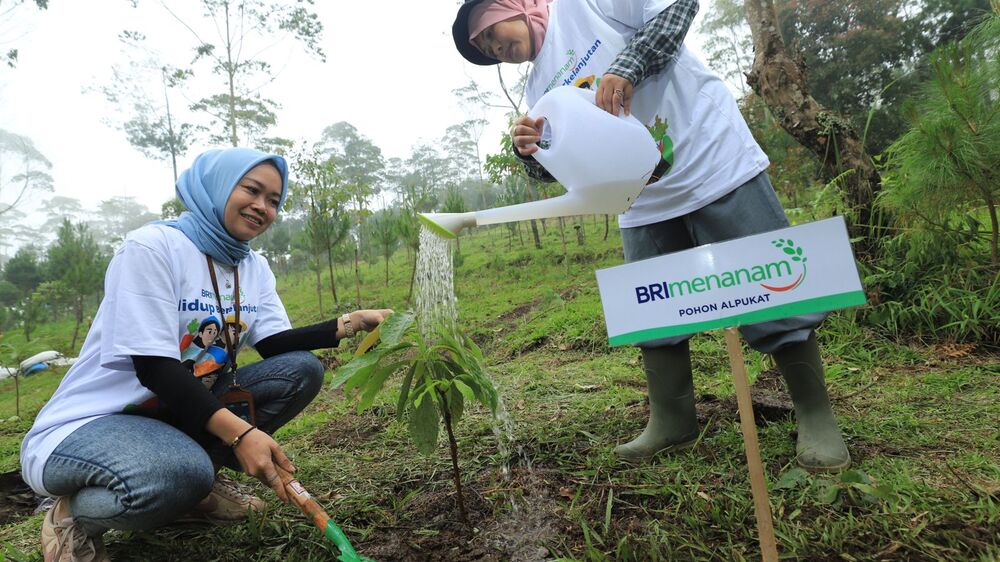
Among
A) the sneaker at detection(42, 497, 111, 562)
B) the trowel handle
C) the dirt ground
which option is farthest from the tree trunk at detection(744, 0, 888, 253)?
the dirt ground

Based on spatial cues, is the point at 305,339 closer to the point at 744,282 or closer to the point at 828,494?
the point at 744,282

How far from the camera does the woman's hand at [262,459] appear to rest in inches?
47.0

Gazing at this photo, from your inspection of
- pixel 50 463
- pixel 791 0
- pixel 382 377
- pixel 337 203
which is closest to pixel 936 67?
pixel 382 377

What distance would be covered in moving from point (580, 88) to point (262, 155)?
0.99 meters

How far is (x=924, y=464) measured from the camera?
1.32 m

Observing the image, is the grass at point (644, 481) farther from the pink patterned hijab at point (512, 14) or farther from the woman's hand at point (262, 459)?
the pink patterned hijab at point (512, 14)

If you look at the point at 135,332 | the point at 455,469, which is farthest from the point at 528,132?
the point at 135,332

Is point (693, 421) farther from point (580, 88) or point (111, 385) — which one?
point (111, 385)

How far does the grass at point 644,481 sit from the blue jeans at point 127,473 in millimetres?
231

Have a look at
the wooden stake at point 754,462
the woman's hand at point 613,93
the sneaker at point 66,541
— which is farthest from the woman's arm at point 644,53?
the sneaker at point 66,541

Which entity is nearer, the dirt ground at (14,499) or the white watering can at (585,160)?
the white watering can at (585,160)

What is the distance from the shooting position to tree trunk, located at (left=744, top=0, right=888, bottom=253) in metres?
2.89

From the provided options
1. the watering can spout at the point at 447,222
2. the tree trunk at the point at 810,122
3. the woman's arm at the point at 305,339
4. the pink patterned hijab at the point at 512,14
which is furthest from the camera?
the tree trunk at the point at 810,122

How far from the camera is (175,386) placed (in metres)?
1.26
